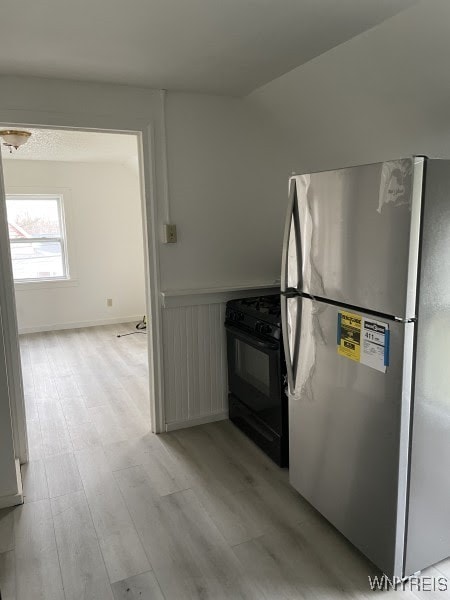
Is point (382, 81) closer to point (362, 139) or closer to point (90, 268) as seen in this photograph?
point (362, 139)

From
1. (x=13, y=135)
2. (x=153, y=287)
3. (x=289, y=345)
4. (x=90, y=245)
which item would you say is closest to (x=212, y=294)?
(x=153, y=287)

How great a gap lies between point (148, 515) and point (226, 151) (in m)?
2.21

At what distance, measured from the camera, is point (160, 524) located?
2.20 metres

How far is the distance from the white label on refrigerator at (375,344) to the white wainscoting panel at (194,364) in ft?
5.03

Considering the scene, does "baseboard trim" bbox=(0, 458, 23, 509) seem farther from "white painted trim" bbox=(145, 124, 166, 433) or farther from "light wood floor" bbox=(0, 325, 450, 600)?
"white painted trim" bbox=(145, 124, 166, 433)

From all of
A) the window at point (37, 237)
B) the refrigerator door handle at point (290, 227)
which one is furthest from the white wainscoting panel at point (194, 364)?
the window at point (37, 237)

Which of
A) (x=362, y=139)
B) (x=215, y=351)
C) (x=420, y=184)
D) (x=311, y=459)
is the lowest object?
(x=311, y=459)

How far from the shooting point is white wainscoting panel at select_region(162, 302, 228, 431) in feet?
10.0

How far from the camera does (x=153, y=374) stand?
3.04m

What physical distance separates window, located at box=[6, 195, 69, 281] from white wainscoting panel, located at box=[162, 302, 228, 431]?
348 centimetres

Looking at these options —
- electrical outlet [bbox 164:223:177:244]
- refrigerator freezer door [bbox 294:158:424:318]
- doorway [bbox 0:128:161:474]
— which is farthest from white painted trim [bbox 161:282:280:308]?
doorway [bbox 0:128:161:474]

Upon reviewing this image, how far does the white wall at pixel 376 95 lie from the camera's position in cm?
181

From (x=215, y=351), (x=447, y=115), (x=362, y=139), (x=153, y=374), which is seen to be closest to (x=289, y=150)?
(x=362, y=139)

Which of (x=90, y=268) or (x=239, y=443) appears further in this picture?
(x=90, y=268)
